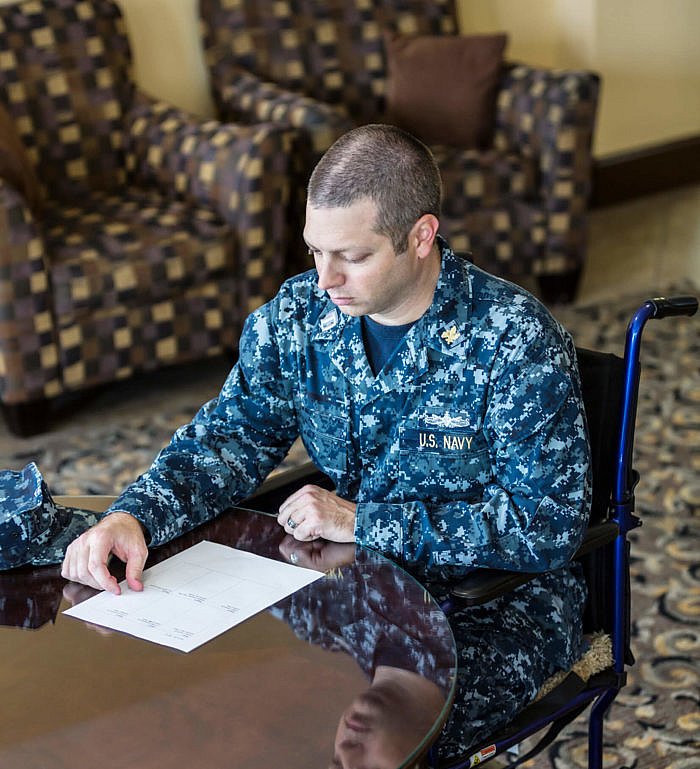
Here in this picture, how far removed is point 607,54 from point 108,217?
6.97 ft

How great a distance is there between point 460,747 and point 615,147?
364 centimetres

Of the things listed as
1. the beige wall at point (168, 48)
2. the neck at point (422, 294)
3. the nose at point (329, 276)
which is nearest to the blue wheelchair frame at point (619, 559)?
the neck at point (422, 294)

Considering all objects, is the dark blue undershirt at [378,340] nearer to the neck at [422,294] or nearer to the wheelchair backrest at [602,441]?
the neck at [422,294]

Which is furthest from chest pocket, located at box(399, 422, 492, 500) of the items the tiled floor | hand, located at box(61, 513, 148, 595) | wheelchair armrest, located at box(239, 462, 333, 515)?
the tiled floor

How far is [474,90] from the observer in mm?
4043

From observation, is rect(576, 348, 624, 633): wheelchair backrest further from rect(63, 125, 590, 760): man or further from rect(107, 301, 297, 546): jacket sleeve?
rect(107, 301, 297, 546): jacket sleeve

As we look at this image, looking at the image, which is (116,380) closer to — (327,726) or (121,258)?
(121,258)

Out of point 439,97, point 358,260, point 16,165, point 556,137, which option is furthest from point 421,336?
point 439,97

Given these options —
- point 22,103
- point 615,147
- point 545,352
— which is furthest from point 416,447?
point 615,147

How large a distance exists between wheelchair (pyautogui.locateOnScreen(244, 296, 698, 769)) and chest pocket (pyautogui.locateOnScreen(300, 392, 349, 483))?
0.25 feet

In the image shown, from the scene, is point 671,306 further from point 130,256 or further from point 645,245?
point 645,245

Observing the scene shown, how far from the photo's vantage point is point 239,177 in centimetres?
337

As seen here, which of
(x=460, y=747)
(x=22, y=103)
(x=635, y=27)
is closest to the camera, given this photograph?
(x=460, y=747)

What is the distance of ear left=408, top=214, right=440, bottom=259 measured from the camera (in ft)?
4.91
